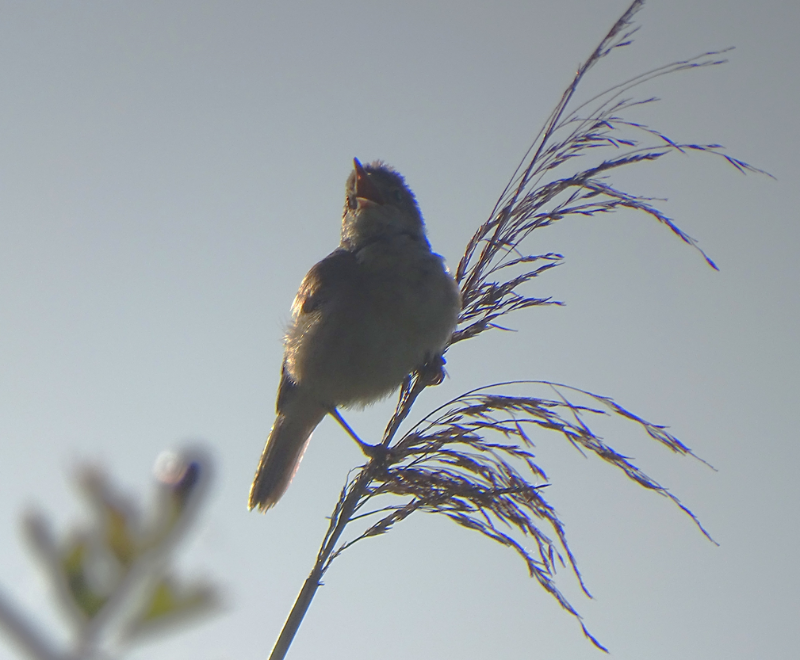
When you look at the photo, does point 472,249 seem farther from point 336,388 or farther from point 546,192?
point 336,388

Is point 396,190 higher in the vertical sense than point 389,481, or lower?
higher

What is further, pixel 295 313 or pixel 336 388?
pixel 295 313

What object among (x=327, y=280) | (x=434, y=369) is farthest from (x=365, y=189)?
(x=434, y=369)

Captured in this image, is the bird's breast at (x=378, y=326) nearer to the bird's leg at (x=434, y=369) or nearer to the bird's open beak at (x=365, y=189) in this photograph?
the bird's leg at (x=434, y=369)

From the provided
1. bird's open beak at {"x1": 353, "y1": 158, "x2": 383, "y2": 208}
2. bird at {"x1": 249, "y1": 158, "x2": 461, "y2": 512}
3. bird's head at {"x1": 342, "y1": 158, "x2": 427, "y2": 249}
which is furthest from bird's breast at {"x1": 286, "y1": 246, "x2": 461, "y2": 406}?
bird's open beak at {"x1": 353, "y1": 158, "x2": 383, "y2": 208}

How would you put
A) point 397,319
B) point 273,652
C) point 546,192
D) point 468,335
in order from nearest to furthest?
1. point 273,652
2. point 546,192
3. point 468,335
4. point 397,319

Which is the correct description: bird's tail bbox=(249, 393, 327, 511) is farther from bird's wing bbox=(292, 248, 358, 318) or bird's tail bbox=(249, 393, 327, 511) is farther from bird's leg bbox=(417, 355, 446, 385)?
bird's leg bbox=(417, 355, 446, 385)

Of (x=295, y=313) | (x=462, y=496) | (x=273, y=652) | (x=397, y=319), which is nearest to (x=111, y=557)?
(x=273, y=652)

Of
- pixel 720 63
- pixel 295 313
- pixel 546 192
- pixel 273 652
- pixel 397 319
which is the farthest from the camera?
pixel 295 313
